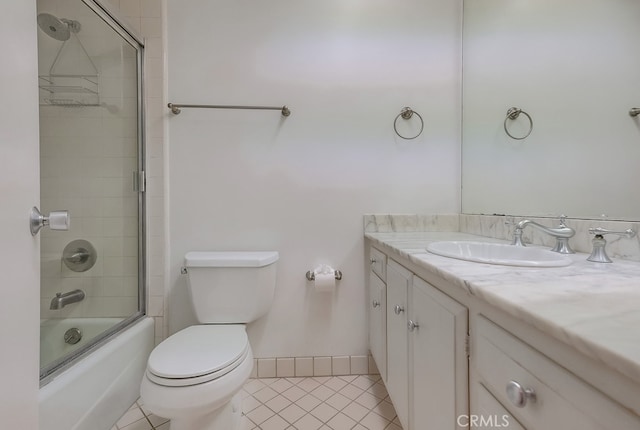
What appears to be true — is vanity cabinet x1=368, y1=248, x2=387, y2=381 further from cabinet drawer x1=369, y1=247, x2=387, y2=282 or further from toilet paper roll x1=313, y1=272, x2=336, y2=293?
toilet paper roll x1=313, y1=272, x2=336, y2=293

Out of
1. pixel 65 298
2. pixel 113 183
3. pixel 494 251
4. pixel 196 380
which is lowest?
pixel 196 380

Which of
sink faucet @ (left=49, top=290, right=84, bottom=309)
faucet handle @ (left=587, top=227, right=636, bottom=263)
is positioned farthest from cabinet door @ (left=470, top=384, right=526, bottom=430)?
sink faucet @ (left=49, top=290, right=84, bottom=309)

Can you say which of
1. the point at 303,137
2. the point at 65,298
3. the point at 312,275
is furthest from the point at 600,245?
the point at 65,298

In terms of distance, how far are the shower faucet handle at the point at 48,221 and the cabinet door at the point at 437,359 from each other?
1003mm

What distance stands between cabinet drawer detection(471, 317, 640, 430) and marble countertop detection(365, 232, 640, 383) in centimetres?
6

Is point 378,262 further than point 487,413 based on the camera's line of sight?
Yes

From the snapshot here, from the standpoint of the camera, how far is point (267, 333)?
1489 millimetres

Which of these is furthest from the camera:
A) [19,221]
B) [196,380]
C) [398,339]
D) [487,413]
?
[398,339]

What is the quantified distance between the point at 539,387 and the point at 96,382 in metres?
1.49

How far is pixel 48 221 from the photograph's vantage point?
683mm

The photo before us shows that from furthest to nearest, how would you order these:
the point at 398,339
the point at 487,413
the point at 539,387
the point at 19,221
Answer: the point at 398,339, the point at 19,221, the point at 487,413, the point at 539,387

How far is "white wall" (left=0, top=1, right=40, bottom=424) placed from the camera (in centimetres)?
59

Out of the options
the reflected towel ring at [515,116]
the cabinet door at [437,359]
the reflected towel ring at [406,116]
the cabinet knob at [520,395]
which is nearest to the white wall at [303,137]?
the reflected towel ring at [406,116]

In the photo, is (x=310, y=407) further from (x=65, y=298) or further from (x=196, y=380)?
(x=65, y=298)
